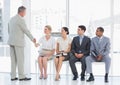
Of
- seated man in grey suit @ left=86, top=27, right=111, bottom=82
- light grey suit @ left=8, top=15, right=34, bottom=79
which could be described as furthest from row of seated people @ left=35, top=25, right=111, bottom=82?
light grey suit @ left=8, top=15, right=34, bottom=79

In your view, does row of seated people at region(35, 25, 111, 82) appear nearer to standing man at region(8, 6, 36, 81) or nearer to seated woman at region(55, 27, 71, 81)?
seated woman at region(55, 27, 71, 81)

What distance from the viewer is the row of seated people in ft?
20.8

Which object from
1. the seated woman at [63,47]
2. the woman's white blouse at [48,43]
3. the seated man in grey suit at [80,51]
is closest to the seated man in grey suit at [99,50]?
the seated man in grey suit at [80,51]

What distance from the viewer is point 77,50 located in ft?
21.3

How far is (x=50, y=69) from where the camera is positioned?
22.7 feet

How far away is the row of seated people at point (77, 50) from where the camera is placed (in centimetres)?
633

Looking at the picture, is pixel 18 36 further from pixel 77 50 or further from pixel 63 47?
pixel 77 50

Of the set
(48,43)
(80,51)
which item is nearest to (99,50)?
(80,51)

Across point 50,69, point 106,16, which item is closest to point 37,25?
point 50,69

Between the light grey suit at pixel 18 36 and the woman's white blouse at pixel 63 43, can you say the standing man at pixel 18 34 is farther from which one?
the woman's white blouse at pixel 63 43

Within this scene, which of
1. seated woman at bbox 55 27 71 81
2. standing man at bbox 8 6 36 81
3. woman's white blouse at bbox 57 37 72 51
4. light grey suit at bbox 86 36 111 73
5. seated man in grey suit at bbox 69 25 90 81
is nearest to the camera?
standing man at bbox 8 6 36 81

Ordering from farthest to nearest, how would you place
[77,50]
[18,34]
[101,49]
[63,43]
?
1. [63,43]
2. [77,50]
3. [101,49]
4. [18,34]

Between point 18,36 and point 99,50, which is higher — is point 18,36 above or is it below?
above

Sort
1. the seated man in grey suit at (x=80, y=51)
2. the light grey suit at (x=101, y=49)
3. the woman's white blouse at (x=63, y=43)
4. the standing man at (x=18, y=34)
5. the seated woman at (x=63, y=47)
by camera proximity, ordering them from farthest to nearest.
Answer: the woman's white blouse at (x=63, y=43), the seated woman at (x=63, y=47), the seated man in grey suit at (x=80, y=51), the light grey suit at (x=101, y=49), the standing man at (x=18, y=34)
